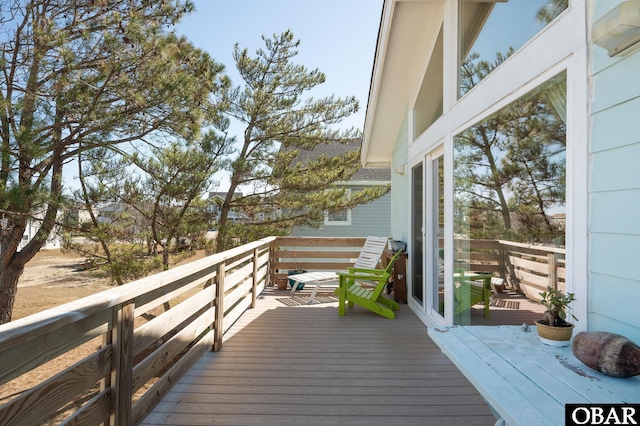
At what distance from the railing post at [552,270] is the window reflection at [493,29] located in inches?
49.6

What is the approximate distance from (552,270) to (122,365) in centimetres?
225

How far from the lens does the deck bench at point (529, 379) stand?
1.23 m

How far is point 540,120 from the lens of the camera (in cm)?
221

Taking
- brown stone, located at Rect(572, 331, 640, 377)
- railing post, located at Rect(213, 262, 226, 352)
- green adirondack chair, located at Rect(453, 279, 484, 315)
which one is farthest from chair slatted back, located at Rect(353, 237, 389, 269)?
brown stone, located at Rect(572, 331, 640, 377)

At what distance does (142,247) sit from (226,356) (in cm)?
446

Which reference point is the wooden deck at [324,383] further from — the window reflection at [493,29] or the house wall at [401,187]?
the window reflection at [493,29]

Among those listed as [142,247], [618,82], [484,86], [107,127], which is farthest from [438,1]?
[142,247]

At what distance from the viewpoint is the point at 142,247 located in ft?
23.4

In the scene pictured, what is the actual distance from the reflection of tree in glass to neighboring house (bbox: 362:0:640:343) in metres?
0.01

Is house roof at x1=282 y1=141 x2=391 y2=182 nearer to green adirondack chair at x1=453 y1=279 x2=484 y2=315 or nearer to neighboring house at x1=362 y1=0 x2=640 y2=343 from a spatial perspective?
neighboring house at x1=362 y1=0 x2=640 y2=343

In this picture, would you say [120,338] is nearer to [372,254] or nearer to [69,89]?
[372,254]

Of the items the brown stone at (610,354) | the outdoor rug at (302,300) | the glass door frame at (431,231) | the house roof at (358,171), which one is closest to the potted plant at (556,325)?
the brown stone at (610,354)

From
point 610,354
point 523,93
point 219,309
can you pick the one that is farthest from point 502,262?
point 219,309

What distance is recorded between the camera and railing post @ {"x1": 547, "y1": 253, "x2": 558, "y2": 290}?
6.77 feet
